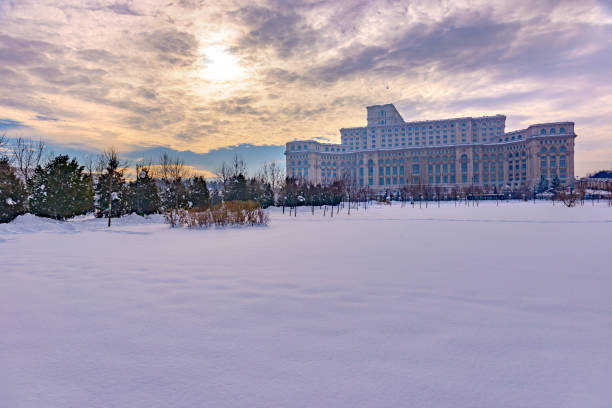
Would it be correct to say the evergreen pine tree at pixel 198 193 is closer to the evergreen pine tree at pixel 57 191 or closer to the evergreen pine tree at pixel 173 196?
the evergreen pine tree at pixel 173 196

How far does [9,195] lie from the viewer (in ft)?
60.0

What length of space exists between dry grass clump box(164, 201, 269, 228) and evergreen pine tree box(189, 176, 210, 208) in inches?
654

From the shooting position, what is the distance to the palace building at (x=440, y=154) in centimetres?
10994

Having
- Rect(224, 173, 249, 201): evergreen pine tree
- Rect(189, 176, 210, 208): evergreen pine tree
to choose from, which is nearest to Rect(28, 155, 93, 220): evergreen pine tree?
Rect(189, 176, 210, 208): evergreen pine tree

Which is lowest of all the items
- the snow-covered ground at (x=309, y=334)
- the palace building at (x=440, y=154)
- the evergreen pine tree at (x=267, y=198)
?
the snow-covered ground at (x=309, y=334)

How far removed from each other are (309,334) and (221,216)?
47.8 feet

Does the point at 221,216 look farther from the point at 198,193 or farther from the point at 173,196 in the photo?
the point at 198,193

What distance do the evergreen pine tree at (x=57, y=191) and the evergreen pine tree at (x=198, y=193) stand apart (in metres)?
13.4

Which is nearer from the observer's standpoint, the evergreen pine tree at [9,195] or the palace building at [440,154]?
the evergreen pine tree at [9,195]

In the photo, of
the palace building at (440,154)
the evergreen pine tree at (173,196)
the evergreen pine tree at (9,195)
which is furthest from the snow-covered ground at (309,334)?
the palace building at (440,154)

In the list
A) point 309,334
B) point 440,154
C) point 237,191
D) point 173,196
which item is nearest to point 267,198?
point 237,191

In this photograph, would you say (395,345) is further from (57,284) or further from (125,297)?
(57,284)

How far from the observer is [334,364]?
9.45ft

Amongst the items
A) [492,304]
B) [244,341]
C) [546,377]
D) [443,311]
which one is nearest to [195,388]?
[244,341]
